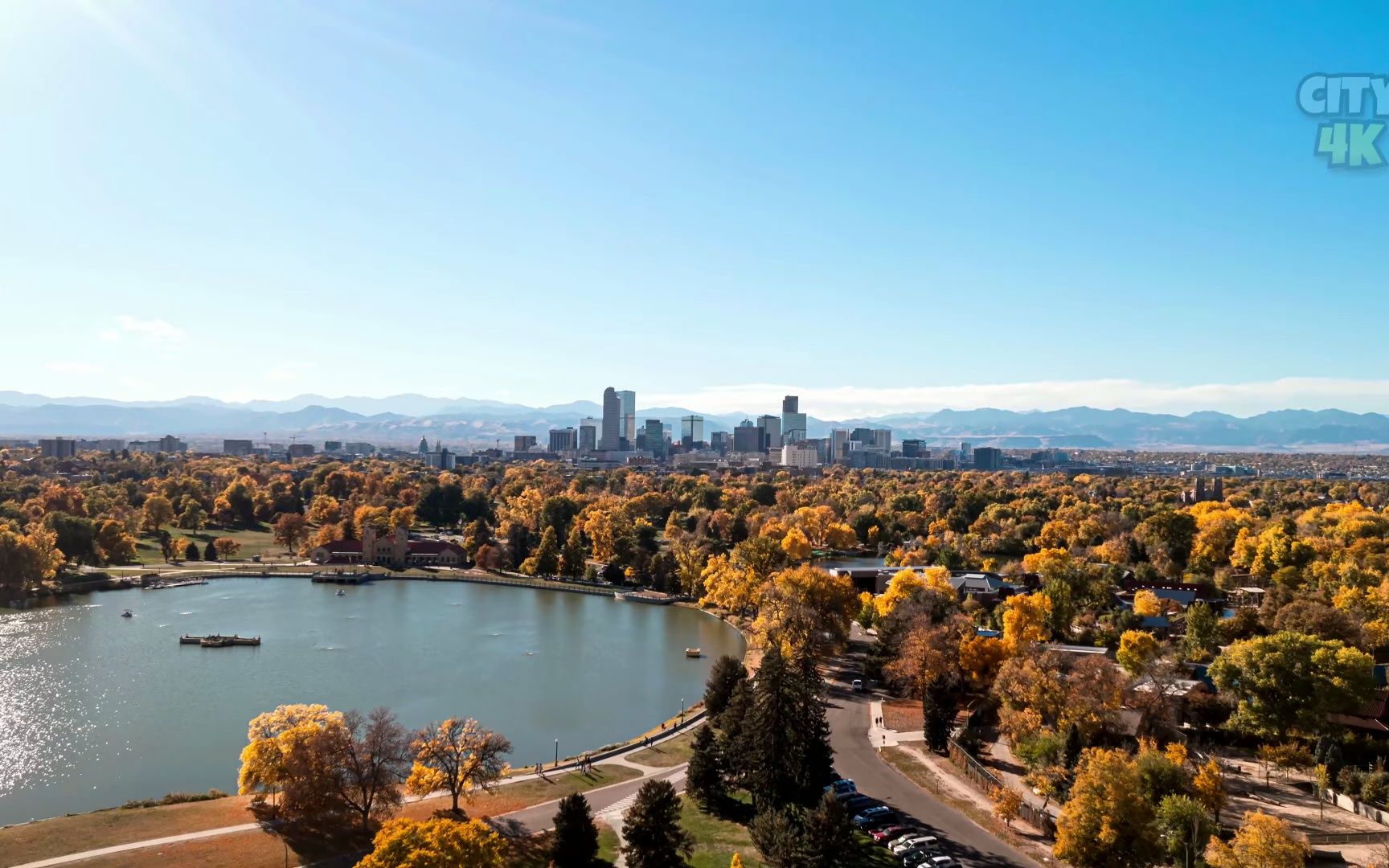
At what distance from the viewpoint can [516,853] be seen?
61.8 feet

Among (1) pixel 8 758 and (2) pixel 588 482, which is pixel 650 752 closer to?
(1) pixel 8 758

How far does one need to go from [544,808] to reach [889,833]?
318 inches

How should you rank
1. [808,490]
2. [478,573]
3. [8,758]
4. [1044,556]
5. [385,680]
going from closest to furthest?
1. [8,758]
2. [385,680]
3. [1044,556]
4. [478,573]
5. [808,490]

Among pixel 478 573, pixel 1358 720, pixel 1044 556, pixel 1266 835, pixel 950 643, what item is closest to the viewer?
pixel 1266 835

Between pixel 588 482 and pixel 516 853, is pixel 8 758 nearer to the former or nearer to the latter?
pixel 516 853

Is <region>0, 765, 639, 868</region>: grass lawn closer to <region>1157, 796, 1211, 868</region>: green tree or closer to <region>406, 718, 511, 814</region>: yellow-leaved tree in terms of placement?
<region>406, 718, 511, 814</region>: yellow-leaved tree

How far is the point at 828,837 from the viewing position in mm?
17156

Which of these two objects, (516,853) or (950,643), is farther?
(950,643)

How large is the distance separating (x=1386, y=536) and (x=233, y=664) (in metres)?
54.4

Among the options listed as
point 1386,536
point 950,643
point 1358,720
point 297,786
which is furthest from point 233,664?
point 1386,536

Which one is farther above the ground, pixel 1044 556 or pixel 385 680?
pixel 1044 556

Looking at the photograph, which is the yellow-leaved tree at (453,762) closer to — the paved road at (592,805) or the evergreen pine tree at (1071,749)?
the paved road at (592,805)

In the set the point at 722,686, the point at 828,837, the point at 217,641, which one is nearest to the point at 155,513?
the point at 217,641

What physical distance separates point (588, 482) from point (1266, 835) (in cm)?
8379
